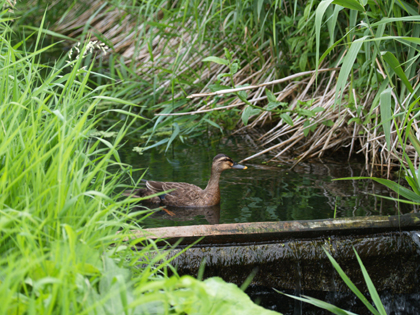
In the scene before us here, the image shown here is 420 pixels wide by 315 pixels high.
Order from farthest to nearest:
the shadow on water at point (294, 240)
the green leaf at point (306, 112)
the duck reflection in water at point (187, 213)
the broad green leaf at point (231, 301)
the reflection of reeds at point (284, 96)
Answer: the reflection of reeds at point (284, 96), the green leaf at point (306, 112), the duck reflection in water at point (187, 213), the shadow on water at point (294, 240), the broad green leaf at point (231, 301)

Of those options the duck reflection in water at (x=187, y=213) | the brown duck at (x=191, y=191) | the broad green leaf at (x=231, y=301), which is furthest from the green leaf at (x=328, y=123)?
the broad green leaf at (x=231, y=301)

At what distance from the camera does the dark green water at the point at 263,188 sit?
402 centimetres

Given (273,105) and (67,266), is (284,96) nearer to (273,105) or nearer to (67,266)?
(273,105)

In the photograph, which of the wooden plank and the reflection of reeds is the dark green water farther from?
the wooden plank

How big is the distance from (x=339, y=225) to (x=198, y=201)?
5.34 ft

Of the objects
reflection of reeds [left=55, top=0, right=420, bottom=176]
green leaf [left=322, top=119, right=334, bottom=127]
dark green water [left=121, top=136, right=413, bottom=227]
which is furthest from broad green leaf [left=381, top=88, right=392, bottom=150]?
green leaf [left=322, top=119, right=334, bottom=127]

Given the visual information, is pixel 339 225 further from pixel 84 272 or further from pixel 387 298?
pixel 84 272

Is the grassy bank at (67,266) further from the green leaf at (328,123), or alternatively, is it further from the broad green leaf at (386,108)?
the green leaf at (328,123)

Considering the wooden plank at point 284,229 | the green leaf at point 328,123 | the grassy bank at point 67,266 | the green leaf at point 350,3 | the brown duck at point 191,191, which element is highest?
the green leaf at point 350,3

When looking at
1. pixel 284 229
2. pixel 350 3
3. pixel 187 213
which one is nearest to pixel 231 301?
pixel 284 229

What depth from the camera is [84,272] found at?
5.16ft

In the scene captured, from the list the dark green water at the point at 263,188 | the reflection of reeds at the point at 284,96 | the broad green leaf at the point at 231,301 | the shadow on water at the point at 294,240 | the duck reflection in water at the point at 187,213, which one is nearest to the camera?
the broad green leaf at the point at 231,301

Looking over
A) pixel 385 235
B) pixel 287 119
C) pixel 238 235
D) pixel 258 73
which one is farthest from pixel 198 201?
pixel 258 73

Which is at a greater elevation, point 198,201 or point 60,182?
point 60,182
